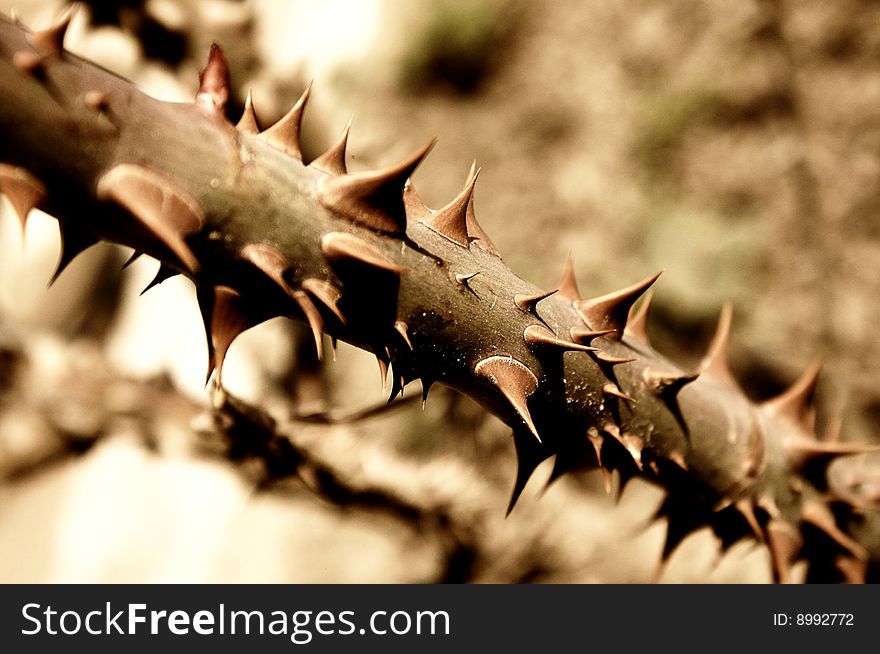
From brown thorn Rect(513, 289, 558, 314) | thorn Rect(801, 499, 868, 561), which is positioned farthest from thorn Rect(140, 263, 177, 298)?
thorn Rect(801, 499, 868, 561)

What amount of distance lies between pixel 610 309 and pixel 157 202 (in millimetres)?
367

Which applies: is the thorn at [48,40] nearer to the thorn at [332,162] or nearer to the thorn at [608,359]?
the thorn at [332,162]

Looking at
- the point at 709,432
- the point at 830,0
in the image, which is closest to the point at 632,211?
the point at 830,0

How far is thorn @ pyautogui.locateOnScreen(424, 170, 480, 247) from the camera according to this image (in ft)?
1.74

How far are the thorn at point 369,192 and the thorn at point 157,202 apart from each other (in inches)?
3.4

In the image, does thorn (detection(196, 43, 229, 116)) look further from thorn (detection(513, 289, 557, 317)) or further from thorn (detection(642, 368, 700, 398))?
thorn (detection(642, 368, 700, 398))

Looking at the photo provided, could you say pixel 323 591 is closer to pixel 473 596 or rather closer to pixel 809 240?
pixel 473 596

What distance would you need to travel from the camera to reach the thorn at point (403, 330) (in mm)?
485

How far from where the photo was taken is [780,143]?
1462 mm

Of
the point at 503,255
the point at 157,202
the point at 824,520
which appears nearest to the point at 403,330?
the point at 157,202

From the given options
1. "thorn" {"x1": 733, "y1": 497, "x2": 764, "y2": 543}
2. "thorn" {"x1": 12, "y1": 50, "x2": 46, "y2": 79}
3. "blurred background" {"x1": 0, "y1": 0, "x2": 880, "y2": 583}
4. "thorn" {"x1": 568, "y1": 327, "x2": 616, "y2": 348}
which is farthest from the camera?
"blurred background" {"x1": 0, "y1": 0, "x2": 880, "y2": 583}

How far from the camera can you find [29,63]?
352mm

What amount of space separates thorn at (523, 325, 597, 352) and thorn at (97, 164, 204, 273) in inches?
9.5

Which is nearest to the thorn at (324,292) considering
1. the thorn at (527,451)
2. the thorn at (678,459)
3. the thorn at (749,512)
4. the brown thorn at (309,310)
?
the brown thorn at (309,310)
